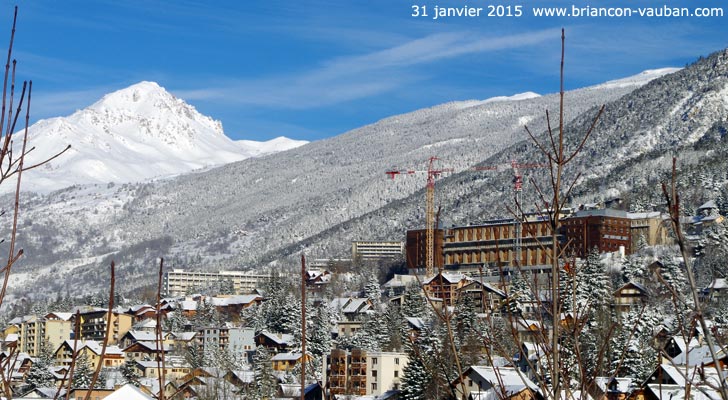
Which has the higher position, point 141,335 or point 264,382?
point 264,382

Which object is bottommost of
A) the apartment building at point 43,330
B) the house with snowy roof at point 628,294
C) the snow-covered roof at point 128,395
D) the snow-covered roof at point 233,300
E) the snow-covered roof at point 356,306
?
the apartment building at point 43,330

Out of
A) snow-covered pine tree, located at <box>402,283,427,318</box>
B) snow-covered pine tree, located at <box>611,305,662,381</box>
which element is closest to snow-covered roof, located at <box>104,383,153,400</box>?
snow-covered pine tree, located at <box>611,305,662,381</box>

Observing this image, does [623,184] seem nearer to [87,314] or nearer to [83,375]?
[87,314]

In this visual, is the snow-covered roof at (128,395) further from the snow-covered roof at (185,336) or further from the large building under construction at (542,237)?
the large building under construction at (542,237)

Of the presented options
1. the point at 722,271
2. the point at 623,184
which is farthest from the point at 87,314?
the point at 623,184

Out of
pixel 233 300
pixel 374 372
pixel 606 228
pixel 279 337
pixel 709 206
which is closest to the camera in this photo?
pixel 374 372

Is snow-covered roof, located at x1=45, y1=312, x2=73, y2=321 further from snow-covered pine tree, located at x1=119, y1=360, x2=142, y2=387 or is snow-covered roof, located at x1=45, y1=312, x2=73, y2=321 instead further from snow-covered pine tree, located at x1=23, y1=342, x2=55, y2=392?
snow-covered pine tree, located at x1=23, y1=342, x2=55, y2=392

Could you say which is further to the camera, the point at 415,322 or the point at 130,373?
the point at 415,322

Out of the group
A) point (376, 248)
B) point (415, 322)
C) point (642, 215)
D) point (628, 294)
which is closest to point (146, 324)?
point (642, 215)

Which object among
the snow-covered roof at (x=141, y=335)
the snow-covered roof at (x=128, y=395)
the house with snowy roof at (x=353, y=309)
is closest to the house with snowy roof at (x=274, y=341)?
the house with snowy roof at (x=353, y=309)

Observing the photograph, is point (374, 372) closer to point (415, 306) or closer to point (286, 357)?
point (286, 357)

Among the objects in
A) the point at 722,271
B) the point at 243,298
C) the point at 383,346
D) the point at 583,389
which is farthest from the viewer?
the point at 243,298
